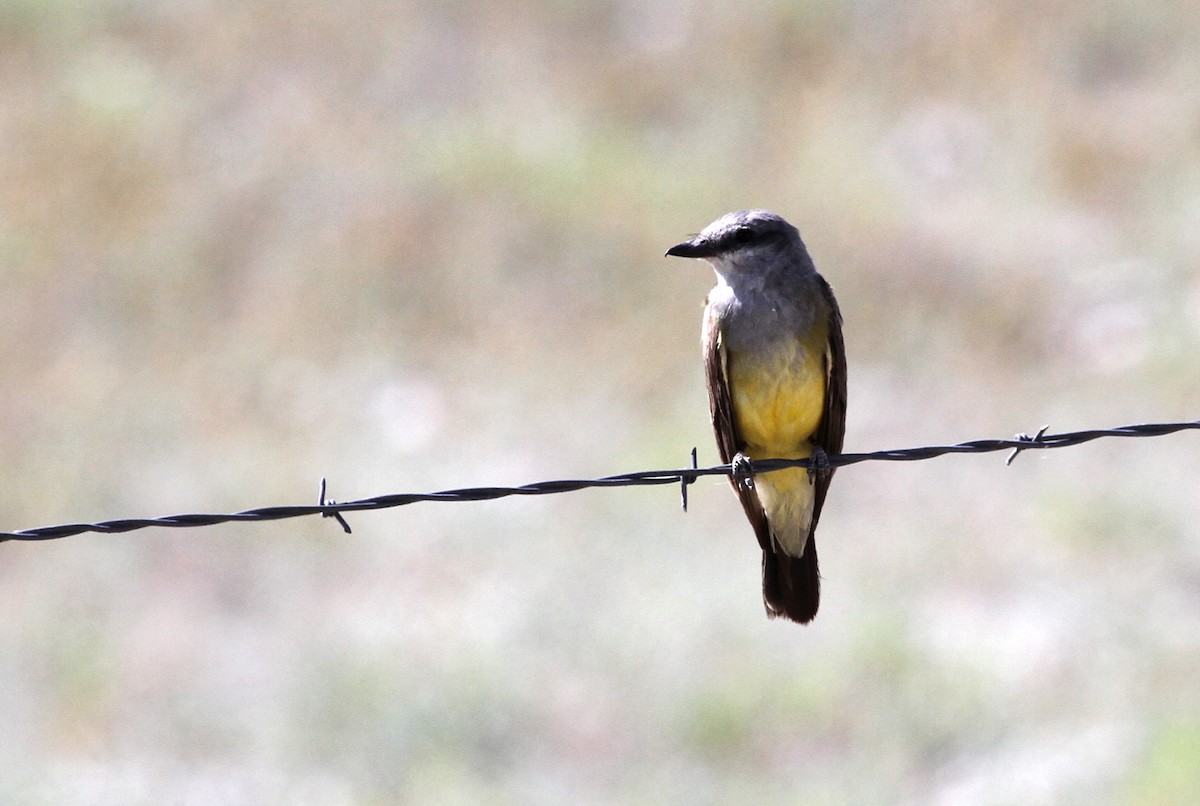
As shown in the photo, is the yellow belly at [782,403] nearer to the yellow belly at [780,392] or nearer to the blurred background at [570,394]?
the yellow belly at [780,392]

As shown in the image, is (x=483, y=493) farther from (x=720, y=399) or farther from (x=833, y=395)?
(x=833, y=395)

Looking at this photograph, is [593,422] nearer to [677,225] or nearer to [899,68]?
[677,225]

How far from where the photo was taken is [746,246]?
20.2ft

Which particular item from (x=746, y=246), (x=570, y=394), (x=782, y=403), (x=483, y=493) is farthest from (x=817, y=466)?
(x=570, y=394)

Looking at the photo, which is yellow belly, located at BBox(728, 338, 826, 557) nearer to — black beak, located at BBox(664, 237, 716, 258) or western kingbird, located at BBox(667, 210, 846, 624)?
western kingbird, located at BBox(667, 210, 846, 624)

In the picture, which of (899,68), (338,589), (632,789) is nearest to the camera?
(632,789)

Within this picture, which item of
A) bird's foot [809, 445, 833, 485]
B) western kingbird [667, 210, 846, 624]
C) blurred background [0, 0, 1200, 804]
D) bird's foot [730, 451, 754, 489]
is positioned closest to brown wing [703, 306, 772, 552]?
western kingbird [667, 210, 846, 624]

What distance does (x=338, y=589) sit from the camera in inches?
449

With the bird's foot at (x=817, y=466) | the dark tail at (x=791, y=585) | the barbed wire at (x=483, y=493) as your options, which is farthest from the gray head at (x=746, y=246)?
the barbed wire at (x=483, y=493)

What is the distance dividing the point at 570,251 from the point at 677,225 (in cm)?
112

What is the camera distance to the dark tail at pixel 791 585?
20.0ft

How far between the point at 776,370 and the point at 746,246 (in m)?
0.49

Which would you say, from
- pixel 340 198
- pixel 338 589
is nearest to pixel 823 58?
pixel 340 198

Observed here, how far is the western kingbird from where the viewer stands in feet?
19.7
